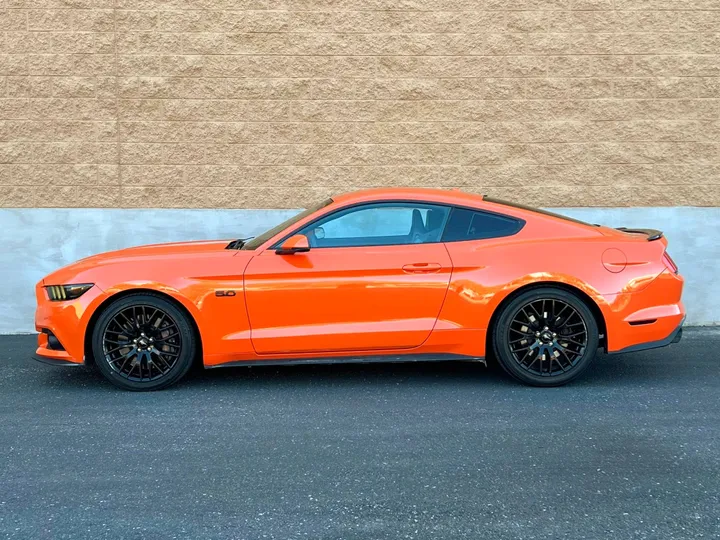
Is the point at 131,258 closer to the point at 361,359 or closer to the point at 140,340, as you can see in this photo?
the point at 140,340

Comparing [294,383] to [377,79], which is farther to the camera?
[377,79]

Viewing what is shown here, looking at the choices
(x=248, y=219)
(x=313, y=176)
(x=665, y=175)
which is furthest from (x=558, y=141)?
(x=248, y=219)

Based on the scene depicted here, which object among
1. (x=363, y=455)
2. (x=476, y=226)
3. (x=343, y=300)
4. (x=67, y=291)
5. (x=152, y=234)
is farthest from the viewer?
(x=152, y=234)

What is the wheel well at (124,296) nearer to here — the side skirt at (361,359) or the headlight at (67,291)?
the headlight at (67,291)

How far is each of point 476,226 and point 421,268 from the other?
578 millimetres

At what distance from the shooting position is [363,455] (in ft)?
15.3

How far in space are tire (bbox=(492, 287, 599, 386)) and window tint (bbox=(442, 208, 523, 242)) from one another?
533 millimetres

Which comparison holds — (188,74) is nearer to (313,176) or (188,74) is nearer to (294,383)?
(313,176)

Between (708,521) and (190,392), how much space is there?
3.70 metres

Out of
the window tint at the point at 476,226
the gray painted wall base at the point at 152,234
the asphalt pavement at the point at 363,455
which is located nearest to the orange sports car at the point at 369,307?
the window tint at the point at 476,226

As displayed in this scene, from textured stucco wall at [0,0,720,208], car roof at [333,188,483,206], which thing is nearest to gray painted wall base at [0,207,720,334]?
textured stucco wall at [0,0,720,208]

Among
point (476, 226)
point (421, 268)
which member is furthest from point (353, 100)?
point (421, 268)

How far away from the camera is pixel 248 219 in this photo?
8984 millimetres

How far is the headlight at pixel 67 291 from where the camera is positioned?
19.9 feet
